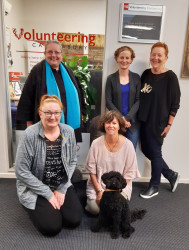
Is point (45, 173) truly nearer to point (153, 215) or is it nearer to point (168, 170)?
point (153, 215)

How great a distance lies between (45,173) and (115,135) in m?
0.62

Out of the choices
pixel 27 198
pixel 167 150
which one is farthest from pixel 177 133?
pixel 27 198

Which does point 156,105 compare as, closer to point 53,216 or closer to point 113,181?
point 113,181

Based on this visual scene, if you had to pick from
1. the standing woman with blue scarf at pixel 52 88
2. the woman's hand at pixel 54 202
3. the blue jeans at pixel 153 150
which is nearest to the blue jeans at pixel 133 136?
the blue jeans at pixel 153 150

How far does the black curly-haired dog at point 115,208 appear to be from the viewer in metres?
1.42

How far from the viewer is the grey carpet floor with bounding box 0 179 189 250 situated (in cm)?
145

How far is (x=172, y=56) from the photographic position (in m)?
2.02

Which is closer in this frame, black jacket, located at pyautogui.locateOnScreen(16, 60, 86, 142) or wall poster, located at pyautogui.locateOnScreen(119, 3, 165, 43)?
black jacket, located at pyautogui.locateOnScreen(16, 60, 86, 142)

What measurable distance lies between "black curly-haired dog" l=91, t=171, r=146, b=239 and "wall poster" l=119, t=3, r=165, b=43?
1303mm

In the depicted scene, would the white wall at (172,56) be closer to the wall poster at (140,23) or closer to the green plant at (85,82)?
the wall poster at (140,23)

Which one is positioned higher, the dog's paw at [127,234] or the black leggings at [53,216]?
the black leggings at [53,216]

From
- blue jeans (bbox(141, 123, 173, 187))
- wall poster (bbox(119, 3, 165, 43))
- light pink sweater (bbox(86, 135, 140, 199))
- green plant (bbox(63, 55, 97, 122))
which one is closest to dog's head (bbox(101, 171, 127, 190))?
light pink sweater (bbox(86, 135, 140, 199))

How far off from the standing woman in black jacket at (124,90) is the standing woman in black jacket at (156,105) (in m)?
0.09

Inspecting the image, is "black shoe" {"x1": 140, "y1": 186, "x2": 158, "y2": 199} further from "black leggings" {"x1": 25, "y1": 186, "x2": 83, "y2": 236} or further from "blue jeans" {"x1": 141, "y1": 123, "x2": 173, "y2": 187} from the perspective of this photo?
"black leggings" {"x1": 25, "y1": 186, "x2": 83, "y2": 236}
